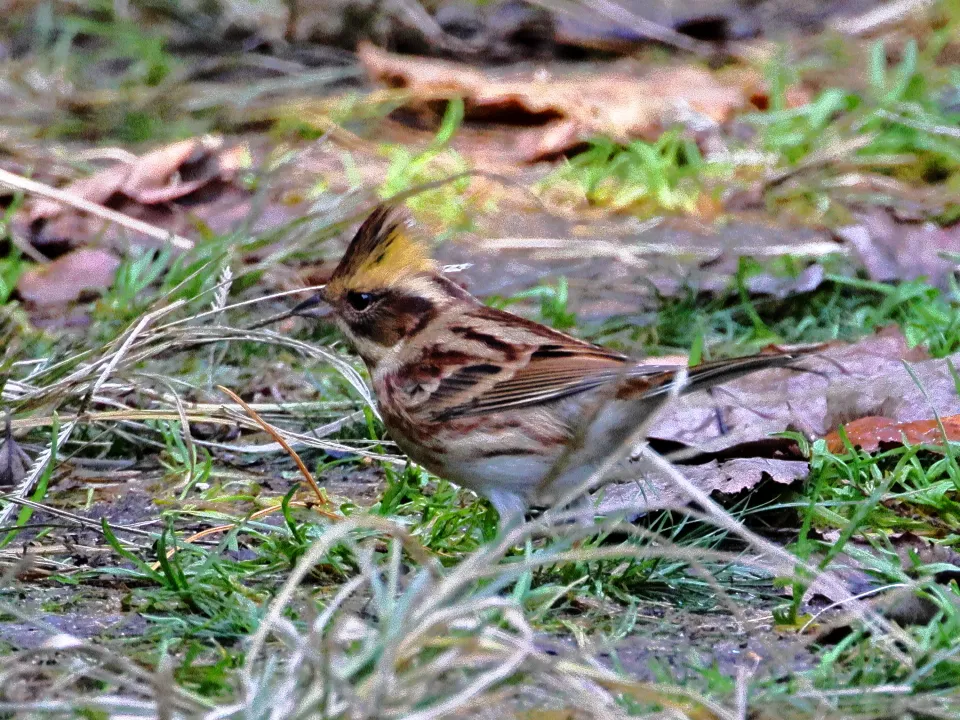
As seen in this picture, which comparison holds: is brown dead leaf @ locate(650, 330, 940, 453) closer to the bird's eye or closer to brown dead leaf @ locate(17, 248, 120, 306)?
the bird's eye

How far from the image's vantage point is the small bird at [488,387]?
13.0 feet

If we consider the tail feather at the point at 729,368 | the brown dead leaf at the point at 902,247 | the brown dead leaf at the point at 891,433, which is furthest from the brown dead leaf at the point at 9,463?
the brown dead leaf at the point at 902,247

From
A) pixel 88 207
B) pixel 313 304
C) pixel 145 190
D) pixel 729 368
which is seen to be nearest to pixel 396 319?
pixel 313 304

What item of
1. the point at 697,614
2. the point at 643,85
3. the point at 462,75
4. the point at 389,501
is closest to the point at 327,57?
the point at 462,75

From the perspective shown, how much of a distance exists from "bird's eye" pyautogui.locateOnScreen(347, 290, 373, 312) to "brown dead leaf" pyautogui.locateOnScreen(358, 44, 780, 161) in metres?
3.70

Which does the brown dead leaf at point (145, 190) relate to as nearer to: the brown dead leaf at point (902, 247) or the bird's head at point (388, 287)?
the bird's head at point (388, 287)

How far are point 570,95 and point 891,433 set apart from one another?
188 inches

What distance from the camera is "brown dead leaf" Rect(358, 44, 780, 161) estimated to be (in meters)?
8.05

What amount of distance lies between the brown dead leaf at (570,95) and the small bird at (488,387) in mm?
3733

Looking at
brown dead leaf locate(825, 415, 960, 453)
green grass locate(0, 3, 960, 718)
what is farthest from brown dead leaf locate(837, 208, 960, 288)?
brown dead leaf locate(825, 415, 960, 453)

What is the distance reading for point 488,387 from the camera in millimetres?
4082

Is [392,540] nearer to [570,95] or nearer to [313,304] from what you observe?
[313,304]

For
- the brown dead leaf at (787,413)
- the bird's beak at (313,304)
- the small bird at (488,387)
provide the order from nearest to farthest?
the small bird at (488,387) → the brown dead leaf at (787,413) → the bird's beak at (313,304)

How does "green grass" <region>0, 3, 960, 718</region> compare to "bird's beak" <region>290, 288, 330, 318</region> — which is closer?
"green grass" <region>0, 3, 960, 718</region>
